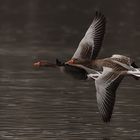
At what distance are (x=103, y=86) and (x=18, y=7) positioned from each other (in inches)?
1339

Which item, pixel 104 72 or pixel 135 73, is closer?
pixel 135 73

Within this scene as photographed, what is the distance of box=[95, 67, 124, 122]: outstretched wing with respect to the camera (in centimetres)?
1245

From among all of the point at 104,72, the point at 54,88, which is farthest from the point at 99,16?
the point at 54,88

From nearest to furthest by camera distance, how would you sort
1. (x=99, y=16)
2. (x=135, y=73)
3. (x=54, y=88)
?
(x=135, y=73) < (x=99, y=16) < (x=54, y=88)

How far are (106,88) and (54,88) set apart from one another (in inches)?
285

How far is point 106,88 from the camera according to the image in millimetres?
12508

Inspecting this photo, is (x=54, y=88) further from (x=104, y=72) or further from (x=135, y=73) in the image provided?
(x=135, y=73)

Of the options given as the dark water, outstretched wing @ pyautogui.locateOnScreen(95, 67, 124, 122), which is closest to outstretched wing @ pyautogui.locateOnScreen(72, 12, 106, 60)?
outstretched wing @ pyautogui.locateOnScreen(95, 67, 124, 122)

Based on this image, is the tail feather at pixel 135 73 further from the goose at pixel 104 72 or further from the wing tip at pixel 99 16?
the wing tip at pixel 99 16

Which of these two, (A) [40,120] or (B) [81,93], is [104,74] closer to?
(A) [40,120]

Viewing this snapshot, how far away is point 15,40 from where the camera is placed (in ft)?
106

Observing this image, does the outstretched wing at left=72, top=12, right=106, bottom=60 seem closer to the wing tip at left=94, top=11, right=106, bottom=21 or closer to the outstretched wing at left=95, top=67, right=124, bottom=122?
the wing tip at left=94, top=11, right=106, bottom=21

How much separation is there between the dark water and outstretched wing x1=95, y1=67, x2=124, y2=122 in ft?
3.80

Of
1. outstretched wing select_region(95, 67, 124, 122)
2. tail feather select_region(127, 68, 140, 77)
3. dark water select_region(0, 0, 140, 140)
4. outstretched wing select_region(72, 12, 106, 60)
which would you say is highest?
tail feather select_region(127, 68, 140, 77)
